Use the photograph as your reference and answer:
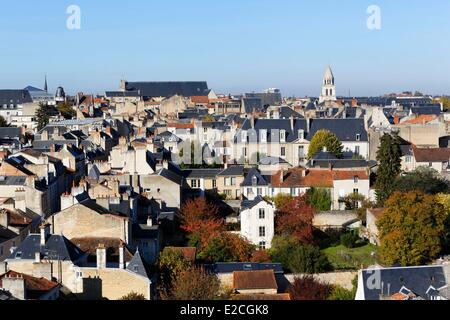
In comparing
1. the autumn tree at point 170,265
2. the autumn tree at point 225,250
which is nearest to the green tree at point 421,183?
the autumn tree at point 225,250

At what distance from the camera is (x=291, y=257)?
812 inches

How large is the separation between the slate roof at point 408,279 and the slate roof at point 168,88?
67579 millimetres

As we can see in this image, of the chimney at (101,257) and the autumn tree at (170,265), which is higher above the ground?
the chimney at (101,257)

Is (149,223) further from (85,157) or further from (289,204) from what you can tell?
(85,157)

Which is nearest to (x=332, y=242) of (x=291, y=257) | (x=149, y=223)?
(x=291, y=257)

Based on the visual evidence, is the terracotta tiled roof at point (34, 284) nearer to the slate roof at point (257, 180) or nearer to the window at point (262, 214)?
the window at point (262, 214)

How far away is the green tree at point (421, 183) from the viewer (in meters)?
28.1

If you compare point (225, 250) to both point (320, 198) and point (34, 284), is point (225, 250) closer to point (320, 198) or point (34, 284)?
point (34, 284)

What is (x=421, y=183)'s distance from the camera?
28.3 m

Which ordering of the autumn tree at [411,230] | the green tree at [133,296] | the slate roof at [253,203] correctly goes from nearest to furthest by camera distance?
the green tree at [133,296] → the autumn tree at [411,230] → the slate roof at [253,203]

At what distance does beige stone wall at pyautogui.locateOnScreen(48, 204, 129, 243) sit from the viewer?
18.8 m

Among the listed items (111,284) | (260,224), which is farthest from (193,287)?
(260,224)

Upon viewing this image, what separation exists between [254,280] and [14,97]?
54982 mm

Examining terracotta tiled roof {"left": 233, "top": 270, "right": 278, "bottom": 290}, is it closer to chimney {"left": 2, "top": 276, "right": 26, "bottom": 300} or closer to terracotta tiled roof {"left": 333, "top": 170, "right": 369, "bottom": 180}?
chimney {"left": 2, "top": 276, "right": 26, "bottom": 300}
